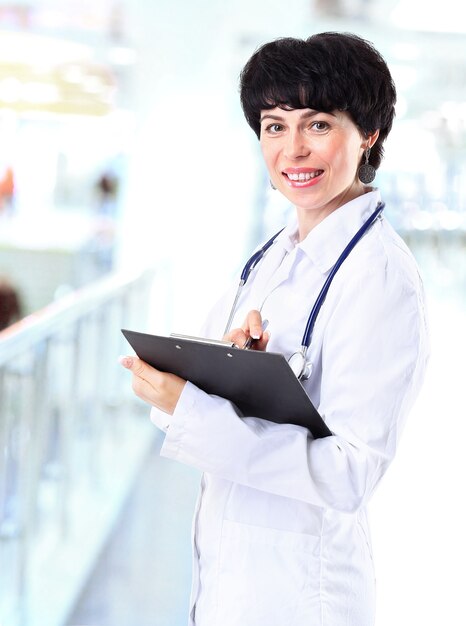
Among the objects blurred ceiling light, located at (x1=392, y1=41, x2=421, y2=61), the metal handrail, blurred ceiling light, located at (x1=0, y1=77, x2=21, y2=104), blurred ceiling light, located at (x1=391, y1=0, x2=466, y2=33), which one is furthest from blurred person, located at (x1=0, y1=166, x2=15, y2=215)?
the metal handrail

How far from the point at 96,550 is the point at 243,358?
2.49 meters

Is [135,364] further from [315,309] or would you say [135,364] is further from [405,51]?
[405,51]

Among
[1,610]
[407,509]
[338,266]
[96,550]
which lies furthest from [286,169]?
[407,509]

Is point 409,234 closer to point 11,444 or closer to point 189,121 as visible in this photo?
point 189,121

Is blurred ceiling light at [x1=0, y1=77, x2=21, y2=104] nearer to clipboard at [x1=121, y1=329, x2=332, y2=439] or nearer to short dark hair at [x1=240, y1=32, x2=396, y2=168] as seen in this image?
short dark hair at [x1=240, y1=32, x2=396, y2=168]

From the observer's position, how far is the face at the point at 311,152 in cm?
127

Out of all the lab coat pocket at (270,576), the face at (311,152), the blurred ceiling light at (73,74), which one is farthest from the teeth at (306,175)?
the blurred ceiling light at (73,74)

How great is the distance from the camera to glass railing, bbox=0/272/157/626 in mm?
2559

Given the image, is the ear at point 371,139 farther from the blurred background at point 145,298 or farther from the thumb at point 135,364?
the thumb at point 135,364

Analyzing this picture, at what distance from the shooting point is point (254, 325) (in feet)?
3.96

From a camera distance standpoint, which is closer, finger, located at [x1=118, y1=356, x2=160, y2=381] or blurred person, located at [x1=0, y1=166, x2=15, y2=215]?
finger, located at [x1=118, y1=356, x2=160, y2=381]

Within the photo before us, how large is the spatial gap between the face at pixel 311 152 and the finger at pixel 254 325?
21 cm

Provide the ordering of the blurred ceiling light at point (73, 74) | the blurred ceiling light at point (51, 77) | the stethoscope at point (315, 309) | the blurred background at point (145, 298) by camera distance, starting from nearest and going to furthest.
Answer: the stethoscope at point (315, 309) < the blurred background at point (145, 298) < the blurred ceiling light at point (51, 77) < the blurred ceiling light at point (73, 74)

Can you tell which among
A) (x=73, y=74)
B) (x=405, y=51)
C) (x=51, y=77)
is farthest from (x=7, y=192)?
(x=405, y=51)
